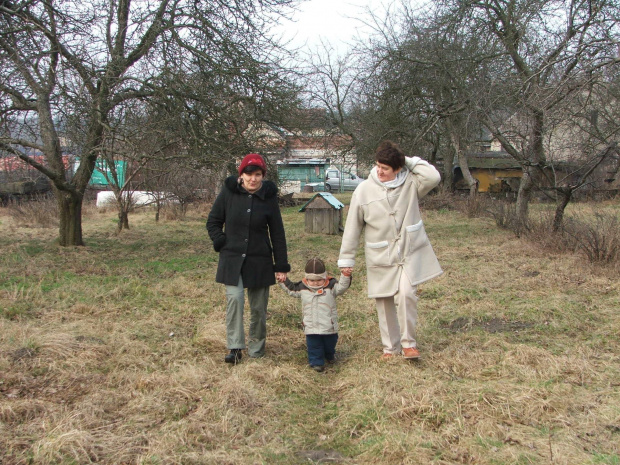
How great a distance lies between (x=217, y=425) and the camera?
327cm

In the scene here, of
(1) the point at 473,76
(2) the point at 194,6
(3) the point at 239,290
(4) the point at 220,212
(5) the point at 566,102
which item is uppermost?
(2) the point at 194,6

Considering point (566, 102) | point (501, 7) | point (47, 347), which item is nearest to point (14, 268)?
point (47, 347)

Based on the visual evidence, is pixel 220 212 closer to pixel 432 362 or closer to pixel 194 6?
pixel 432 362

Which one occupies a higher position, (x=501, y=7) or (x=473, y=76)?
(x=501, y=7)

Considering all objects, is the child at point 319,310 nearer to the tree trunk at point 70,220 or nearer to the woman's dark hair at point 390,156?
the woman's dark hair at point 390,156

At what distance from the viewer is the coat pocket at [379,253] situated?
171 inches

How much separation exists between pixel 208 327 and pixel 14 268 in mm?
4200

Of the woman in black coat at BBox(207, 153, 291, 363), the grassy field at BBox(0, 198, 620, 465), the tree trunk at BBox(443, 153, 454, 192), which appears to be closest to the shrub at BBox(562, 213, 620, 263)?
the grassy field at BBox(0, 198, 620, 465)

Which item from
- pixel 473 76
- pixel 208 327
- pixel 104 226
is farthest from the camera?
pixel 104 226

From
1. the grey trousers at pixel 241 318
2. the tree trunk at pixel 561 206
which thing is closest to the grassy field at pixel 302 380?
the grey trousers at pixel 241 318

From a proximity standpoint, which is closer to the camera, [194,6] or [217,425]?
[217,425]

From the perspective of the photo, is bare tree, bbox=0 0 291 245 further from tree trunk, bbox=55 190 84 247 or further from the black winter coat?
the black winter coat

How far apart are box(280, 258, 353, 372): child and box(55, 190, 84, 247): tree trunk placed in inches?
283

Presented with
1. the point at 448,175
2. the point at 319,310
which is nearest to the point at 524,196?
the point at 319,310
